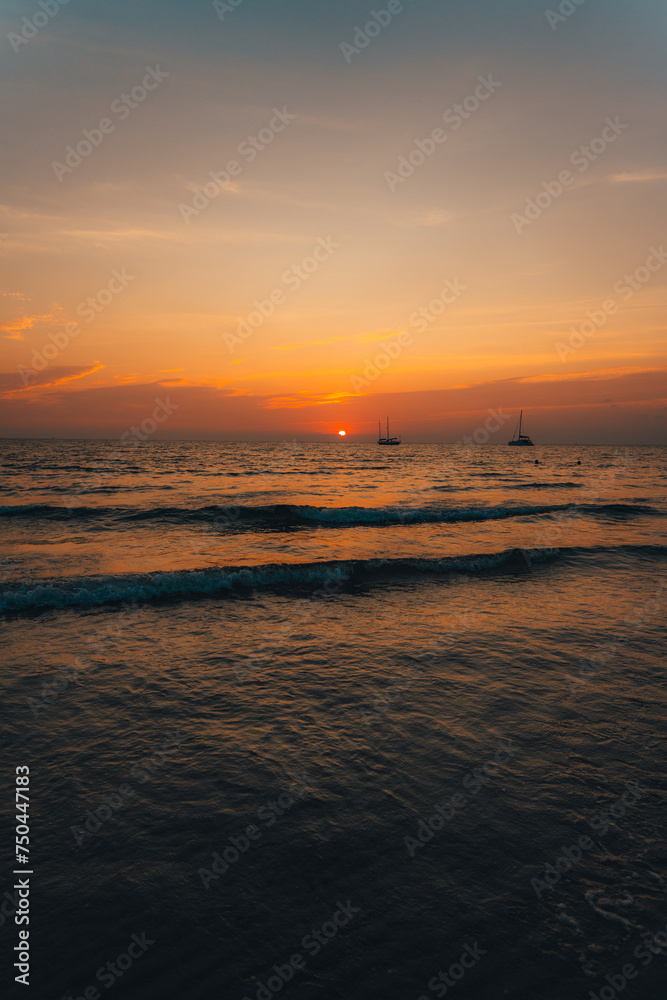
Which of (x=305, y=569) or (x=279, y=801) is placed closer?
(x=279, y=801)

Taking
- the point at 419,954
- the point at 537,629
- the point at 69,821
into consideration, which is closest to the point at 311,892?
the point at 419,954

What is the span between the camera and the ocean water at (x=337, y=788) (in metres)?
3.67

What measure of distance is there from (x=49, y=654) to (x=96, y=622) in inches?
83.5

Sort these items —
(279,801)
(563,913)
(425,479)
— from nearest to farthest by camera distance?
(563,913)
(279,801)
(425,479)

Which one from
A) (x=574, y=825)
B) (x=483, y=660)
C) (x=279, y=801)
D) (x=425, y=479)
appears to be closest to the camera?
(x=574, y=825)

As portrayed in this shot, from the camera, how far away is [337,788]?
5570mm

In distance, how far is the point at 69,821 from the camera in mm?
5059

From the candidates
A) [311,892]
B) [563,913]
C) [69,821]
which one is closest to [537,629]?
[563,913]

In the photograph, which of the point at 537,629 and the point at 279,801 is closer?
the point at 279,801

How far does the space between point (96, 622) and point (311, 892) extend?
9279 mm

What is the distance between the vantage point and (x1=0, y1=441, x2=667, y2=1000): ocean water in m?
3.67

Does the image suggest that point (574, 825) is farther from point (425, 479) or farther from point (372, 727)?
point (425, 479)

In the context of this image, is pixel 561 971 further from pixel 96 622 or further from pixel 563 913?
pixel 96 622

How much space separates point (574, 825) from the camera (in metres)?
4.97
